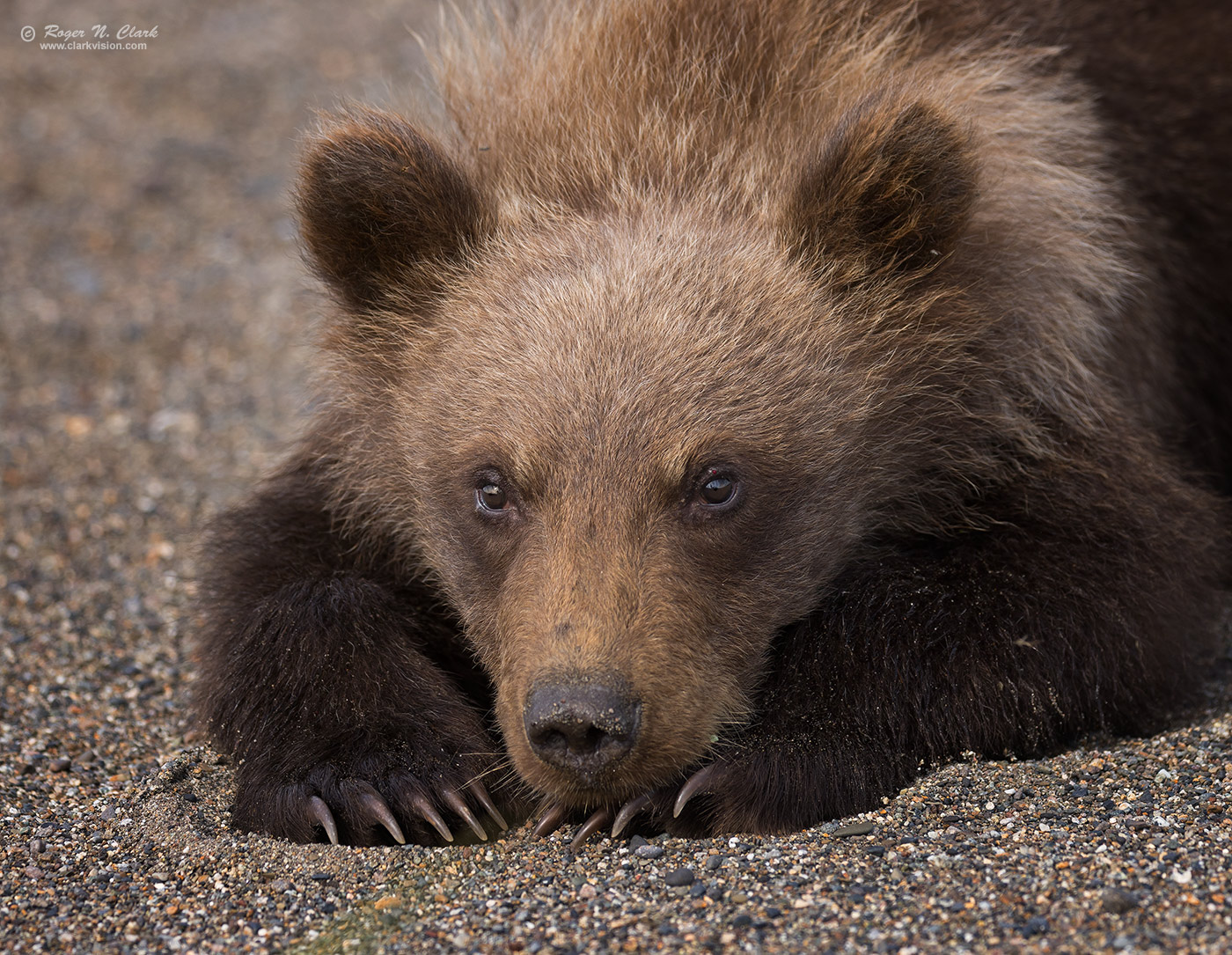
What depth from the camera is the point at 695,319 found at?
4668 millimetres

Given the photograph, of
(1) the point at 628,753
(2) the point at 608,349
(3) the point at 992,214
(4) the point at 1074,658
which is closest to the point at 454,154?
(2) the point at 608,349

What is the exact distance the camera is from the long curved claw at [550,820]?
188 inches

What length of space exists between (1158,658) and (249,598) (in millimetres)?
3371

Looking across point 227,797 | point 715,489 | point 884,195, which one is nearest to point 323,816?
point 227,797

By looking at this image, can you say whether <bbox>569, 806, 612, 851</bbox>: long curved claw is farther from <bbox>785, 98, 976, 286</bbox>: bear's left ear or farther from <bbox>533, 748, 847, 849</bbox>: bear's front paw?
<bbox>785, 98, 976, 286</bbox>: bear's left ear

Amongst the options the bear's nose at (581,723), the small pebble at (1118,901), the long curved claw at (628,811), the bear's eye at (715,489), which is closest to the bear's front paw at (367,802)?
the long curved claw at (628,811)

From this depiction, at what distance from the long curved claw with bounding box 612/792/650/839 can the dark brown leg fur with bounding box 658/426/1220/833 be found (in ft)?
0.26

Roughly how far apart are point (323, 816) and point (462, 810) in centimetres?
46

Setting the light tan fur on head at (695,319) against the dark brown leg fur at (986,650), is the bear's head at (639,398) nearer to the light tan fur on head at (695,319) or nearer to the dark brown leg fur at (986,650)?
the light tan fur on head at (695,319)

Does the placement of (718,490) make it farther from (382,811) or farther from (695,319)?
(382,811)

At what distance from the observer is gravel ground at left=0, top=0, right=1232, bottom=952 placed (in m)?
3.93

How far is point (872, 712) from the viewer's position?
479 cm

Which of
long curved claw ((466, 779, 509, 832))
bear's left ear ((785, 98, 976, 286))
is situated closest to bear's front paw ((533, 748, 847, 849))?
long curved claw ((466, 779, 509, 832))

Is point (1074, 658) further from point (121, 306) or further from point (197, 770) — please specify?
point (121, 306)
